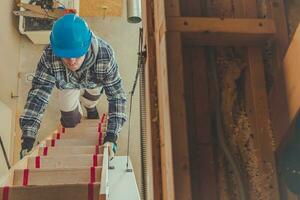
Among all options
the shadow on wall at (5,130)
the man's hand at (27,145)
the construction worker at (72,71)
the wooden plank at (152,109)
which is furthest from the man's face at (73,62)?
the shadow on wall at (5,130)

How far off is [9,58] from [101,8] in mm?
1204

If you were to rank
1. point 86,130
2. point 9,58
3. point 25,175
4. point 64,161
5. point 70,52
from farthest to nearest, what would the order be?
point 9,58 → point 86,130 → point 64,161 → point 25,175 → point 70,52

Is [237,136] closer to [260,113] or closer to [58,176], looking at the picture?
[260,113]

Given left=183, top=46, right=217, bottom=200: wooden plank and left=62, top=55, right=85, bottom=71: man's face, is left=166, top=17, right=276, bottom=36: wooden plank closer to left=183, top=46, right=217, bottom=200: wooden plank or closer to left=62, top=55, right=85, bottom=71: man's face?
left=183, top=46, right=217, bottom=200: wooden plank

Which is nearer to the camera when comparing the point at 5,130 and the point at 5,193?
the point at 5,193

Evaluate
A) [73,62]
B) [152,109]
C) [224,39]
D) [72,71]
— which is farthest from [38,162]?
[224,39]

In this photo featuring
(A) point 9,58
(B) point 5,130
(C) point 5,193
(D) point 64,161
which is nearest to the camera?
(C) point 5,193

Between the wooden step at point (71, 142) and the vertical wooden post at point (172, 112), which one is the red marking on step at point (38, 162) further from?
the vertical wooden post at point (172, 112)

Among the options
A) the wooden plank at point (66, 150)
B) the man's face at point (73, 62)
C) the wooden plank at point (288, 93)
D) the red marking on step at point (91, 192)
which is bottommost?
the red marking on step at point (91, 192)

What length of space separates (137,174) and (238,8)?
3575 mm

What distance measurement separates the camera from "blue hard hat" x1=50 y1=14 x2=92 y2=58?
237cm

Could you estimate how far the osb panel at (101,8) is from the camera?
16.0 ft

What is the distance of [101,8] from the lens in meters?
4.89

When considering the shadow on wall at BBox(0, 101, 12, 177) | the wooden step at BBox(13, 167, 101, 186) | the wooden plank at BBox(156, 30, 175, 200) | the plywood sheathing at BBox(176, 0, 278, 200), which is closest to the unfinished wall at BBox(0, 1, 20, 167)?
the shadow on wall at BBox(0, 101, 12, 177)
